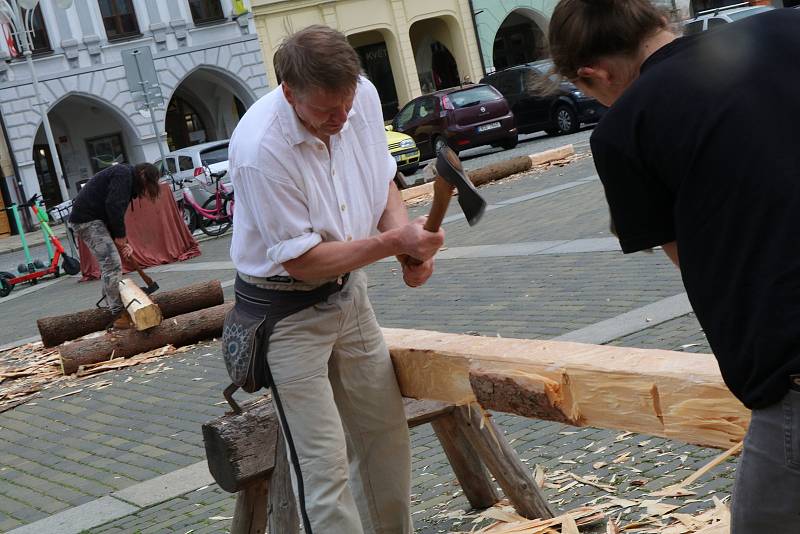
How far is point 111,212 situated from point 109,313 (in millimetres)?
995

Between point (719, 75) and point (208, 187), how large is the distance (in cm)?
2013

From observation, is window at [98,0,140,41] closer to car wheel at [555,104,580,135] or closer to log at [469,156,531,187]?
car wheel at [555,104,580,135]

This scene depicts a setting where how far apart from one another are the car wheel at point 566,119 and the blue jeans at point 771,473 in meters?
24.5

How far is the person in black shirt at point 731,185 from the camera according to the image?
6.36 feet

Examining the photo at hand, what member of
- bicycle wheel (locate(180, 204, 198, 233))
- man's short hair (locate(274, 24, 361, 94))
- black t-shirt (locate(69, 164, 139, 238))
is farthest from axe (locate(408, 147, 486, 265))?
bicycle wheel (locate(180, 204, 198, 233))

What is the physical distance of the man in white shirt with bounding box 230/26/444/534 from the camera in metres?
3.49

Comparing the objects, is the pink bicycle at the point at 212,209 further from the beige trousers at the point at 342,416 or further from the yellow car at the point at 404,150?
the beige trousers at the point at 342,416

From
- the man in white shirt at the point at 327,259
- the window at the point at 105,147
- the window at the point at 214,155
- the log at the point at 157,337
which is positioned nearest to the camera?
the man in white shirt at the point at 327,259

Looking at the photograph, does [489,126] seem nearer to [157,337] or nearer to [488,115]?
[488,115]

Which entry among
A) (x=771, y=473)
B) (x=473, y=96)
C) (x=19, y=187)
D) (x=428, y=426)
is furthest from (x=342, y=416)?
(x=19, y=187)

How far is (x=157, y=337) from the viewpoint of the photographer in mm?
10297

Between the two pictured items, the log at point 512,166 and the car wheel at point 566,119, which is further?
the car wheel at point 566,119

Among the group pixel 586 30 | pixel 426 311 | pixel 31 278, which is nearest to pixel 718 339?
pixel 586 30

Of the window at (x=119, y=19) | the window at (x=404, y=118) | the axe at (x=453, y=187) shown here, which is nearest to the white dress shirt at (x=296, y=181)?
the axe at (x=453, y=187)
